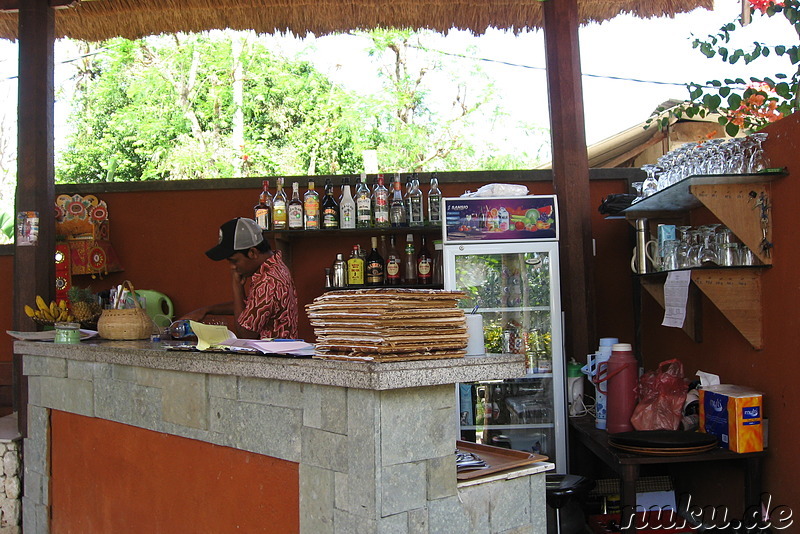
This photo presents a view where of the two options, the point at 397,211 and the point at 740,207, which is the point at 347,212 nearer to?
the point at 397,211

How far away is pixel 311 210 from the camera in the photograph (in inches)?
207

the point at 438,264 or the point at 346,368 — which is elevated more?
the point at 438,264

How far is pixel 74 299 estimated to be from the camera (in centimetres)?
438

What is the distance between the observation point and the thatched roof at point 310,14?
533 centimetres

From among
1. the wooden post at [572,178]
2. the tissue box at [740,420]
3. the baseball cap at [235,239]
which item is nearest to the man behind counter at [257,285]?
the baseball cap at [235,239]

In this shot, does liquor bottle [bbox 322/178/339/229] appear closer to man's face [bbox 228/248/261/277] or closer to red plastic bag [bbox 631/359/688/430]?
man's face [bbox 228/248/261/277]

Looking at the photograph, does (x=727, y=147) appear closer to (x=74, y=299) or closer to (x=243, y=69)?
(x=74, y=299)

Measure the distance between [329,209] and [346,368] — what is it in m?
3.36

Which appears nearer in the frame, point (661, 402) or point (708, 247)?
point (708, 247)

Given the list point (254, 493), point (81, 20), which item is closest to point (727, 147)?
point (254, 493)

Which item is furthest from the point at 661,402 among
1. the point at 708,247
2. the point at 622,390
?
the point at 708,247

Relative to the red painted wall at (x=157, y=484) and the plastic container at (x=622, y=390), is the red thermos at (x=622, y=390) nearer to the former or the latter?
the plastic container at (x=622, y=390)

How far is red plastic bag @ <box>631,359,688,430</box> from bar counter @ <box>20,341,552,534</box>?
1419mm

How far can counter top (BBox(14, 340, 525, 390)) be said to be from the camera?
6.43 feet
